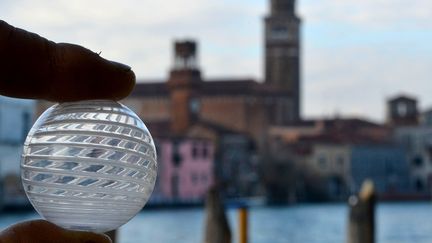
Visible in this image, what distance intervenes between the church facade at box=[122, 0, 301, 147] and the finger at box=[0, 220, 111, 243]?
1765 inches

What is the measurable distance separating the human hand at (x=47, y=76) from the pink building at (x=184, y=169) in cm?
4084

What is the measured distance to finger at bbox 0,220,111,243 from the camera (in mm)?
1107

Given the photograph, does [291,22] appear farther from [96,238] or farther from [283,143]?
[96,238]

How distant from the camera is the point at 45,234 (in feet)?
3.67

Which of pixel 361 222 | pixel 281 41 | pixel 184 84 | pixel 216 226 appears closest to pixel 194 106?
pixel 184 84

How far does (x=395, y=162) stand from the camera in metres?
54.6

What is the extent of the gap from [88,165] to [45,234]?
77 mm

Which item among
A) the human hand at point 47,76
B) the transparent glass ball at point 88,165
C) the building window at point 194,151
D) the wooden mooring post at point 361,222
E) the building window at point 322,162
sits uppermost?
the human hand at point 47,76

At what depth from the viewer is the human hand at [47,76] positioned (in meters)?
1.10

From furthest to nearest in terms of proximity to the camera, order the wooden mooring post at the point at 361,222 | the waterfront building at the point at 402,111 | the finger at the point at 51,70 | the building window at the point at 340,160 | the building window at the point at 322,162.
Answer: the waterfront building at the point at 402,111
the building window at the point at 340,160
the building window at the point at 322,162
the wooden mooring post at the point at 361,222
the finger at the point at 51,70

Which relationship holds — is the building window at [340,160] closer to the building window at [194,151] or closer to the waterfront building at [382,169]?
the waterfront building at [382,169]

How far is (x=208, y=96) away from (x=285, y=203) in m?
6.96

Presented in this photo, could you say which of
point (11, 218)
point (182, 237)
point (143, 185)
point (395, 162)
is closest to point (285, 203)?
point (395, 162)

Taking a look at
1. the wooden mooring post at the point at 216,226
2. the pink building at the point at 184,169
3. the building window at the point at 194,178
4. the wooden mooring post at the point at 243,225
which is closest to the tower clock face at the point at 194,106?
the pink building at the point at 184,169
